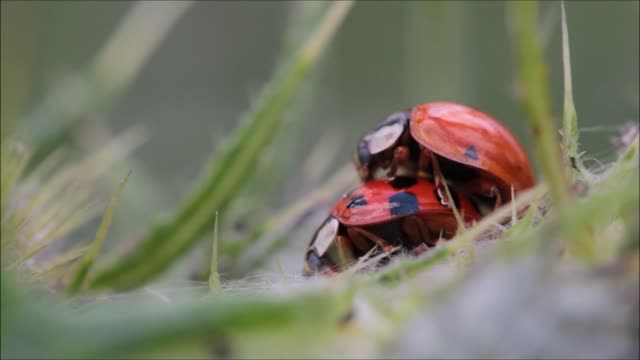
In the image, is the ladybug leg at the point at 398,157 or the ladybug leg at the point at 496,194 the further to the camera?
the ladybug leg at the point at 398,157

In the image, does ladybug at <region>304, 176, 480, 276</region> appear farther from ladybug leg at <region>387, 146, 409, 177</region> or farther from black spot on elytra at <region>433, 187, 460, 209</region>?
ladybug leg at <region>387, 146, 409, 177</region>

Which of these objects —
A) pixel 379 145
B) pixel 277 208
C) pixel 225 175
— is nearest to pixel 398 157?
pixel 379 145

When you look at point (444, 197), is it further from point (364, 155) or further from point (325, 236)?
point (364, 155)

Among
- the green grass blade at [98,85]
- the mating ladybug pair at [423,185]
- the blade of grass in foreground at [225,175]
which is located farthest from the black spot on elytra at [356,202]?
the green grass blade at [98,85]

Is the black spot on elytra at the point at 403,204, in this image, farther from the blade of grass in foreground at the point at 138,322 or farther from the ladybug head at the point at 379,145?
the blade of grass in foreground at the point at 138,322

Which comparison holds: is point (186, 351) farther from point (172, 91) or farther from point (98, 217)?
point (172, 91)

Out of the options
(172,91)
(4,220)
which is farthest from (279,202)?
(172,91)
